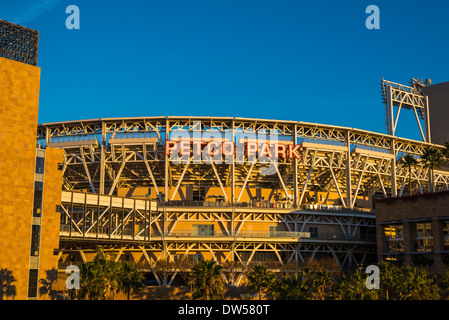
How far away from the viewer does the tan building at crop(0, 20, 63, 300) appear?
63781 millimetres

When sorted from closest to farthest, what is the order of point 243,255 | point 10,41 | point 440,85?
point 10,41, point 243,255, point 440,85

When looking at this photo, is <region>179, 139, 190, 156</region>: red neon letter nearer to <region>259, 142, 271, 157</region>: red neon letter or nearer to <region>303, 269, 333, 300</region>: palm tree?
<region>259, 142, 271, 157</region>: red neon letter

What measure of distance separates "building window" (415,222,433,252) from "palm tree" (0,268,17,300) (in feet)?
205

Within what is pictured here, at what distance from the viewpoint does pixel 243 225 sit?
4316 inches

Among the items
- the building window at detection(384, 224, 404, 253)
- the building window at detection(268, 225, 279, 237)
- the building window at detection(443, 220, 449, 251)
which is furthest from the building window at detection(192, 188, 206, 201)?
the building window at detection(443, 220, 449, 251)

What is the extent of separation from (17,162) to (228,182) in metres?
60.2

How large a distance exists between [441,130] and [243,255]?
75437 millimetres

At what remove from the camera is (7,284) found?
61812 millimetres

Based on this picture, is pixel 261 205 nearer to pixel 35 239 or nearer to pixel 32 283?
pixel 35 239

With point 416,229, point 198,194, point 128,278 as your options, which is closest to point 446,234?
point 416,229

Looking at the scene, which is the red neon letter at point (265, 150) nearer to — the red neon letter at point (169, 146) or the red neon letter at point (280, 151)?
the red neon letter at point (280, 151)

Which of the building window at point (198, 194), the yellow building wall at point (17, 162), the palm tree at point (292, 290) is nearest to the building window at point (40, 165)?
the yellow building wall at point (17, 162)
